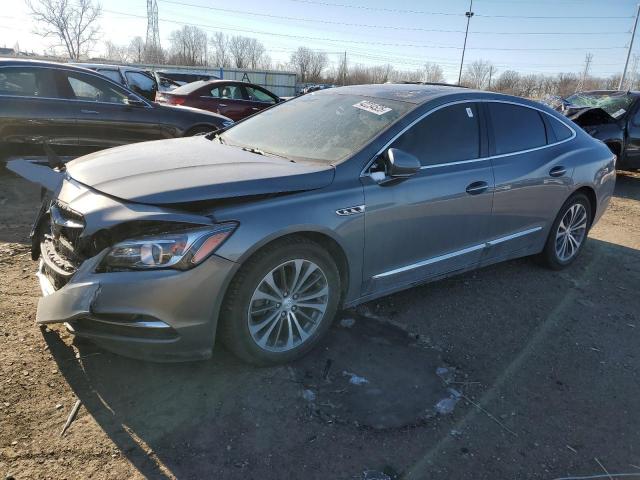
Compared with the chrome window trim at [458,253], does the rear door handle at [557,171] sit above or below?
above

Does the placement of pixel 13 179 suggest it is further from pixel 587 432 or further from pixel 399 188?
pixel 587 432

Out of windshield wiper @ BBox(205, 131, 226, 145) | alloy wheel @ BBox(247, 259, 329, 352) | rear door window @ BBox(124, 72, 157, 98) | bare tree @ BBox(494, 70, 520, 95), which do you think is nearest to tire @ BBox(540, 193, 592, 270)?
alloy wheel @ BBox(247, 259, 329, 352)

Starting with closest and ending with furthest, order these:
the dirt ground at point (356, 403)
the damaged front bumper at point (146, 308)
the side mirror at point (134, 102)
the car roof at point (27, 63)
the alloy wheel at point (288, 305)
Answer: the dirt ground at point (356, 403), the damaged front bumper at point (146, 308), the alloy wheel at point (288, 305), the car roof at point (27, 63), the side mirror at point (134, 102)

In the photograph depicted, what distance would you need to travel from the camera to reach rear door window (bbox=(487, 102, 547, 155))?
13.5 feet

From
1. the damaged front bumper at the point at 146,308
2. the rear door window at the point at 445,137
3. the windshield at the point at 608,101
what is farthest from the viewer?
the windshield at the point at 608,101

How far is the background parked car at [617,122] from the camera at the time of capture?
30.6ft

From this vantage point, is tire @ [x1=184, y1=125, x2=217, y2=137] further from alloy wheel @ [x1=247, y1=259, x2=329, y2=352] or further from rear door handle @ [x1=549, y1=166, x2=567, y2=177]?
alloy wheel @ [x1=247, y1=259, x2=329, y2=352]

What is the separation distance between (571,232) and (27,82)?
21.9 feet

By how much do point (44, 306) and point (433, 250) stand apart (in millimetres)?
2539

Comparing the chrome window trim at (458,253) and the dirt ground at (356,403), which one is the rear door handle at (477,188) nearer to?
the chrome window trim at (458,253)

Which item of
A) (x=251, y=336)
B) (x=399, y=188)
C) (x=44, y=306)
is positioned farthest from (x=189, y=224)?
(x=399, y=188)

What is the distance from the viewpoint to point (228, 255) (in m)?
2.60

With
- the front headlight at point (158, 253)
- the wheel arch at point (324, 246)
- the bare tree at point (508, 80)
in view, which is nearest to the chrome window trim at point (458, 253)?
the wheel arch at point (324, 246)

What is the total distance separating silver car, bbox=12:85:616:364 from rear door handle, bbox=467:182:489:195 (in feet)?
0.04
